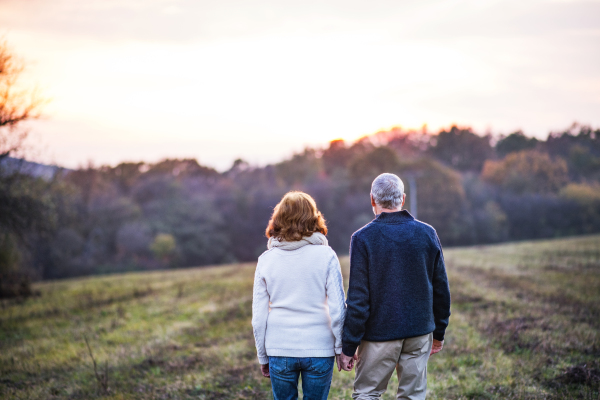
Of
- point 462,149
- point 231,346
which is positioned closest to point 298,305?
point 231,346

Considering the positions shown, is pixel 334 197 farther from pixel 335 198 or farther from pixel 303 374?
pixel 303 374

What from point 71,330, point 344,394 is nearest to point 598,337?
point 344,394

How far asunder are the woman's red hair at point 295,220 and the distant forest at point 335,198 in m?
33.3

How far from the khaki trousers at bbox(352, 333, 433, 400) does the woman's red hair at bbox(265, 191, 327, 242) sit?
1.02 metres

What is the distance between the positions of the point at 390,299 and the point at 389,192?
0.83m

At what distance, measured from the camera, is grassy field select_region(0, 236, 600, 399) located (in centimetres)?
537

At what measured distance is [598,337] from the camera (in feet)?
21.6

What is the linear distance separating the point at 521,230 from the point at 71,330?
142 ft

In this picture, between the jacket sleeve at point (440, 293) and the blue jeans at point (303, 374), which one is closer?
the blue jeans at point (303, 374)

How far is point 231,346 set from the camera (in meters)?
7.77

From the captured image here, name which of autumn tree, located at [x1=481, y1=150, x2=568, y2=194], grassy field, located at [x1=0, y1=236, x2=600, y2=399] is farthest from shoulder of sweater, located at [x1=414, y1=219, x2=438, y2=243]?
autumn tree, located at [x1=481, y1=150, x2=568, y2=194]

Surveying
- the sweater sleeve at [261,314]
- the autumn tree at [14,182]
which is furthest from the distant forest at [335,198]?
the sweater sleeve at [261,314]

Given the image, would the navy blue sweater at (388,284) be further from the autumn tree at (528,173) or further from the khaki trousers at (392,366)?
the autumn tree at (528,173)

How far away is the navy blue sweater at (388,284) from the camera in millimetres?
3236
